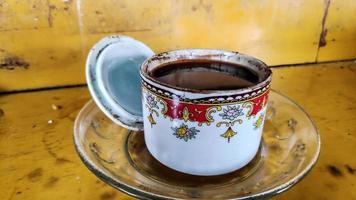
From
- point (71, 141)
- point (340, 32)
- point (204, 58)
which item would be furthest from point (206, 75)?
point (340, 32)

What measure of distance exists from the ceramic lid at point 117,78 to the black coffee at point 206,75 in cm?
7

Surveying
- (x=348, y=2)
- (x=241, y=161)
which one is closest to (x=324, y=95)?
(x=348, y=2)

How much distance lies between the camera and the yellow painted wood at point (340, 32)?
0.69 metres

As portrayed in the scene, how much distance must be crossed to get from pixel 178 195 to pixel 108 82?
0.19m

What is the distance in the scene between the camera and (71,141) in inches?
19.3

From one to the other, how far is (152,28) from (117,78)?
0.59 ft

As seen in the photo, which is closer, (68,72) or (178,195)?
(178,195)

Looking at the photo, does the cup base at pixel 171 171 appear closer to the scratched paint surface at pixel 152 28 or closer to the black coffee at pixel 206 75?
the black coffee at pixel 206 75

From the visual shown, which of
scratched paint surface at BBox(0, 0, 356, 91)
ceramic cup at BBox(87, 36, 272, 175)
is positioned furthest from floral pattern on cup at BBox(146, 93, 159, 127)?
scratched paint surface at BBox(0, 0, 356, 91)

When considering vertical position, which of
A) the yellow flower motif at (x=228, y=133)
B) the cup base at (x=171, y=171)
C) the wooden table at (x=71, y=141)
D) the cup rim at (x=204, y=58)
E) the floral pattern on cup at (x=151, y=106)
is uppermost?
the cup rim at (x=204, y=58)

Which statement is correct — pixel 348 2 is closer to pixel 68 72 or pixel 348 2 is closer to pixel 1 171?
pixel 68 72

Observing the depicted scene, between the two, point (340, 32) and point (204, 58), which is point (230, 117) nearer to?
point (204, 58)

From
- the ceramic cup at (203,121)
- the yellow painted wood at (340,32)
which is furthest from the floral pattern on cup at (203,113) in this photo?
the yellow painted wood at (340,32)

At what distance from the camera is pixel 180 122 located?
35 cm
